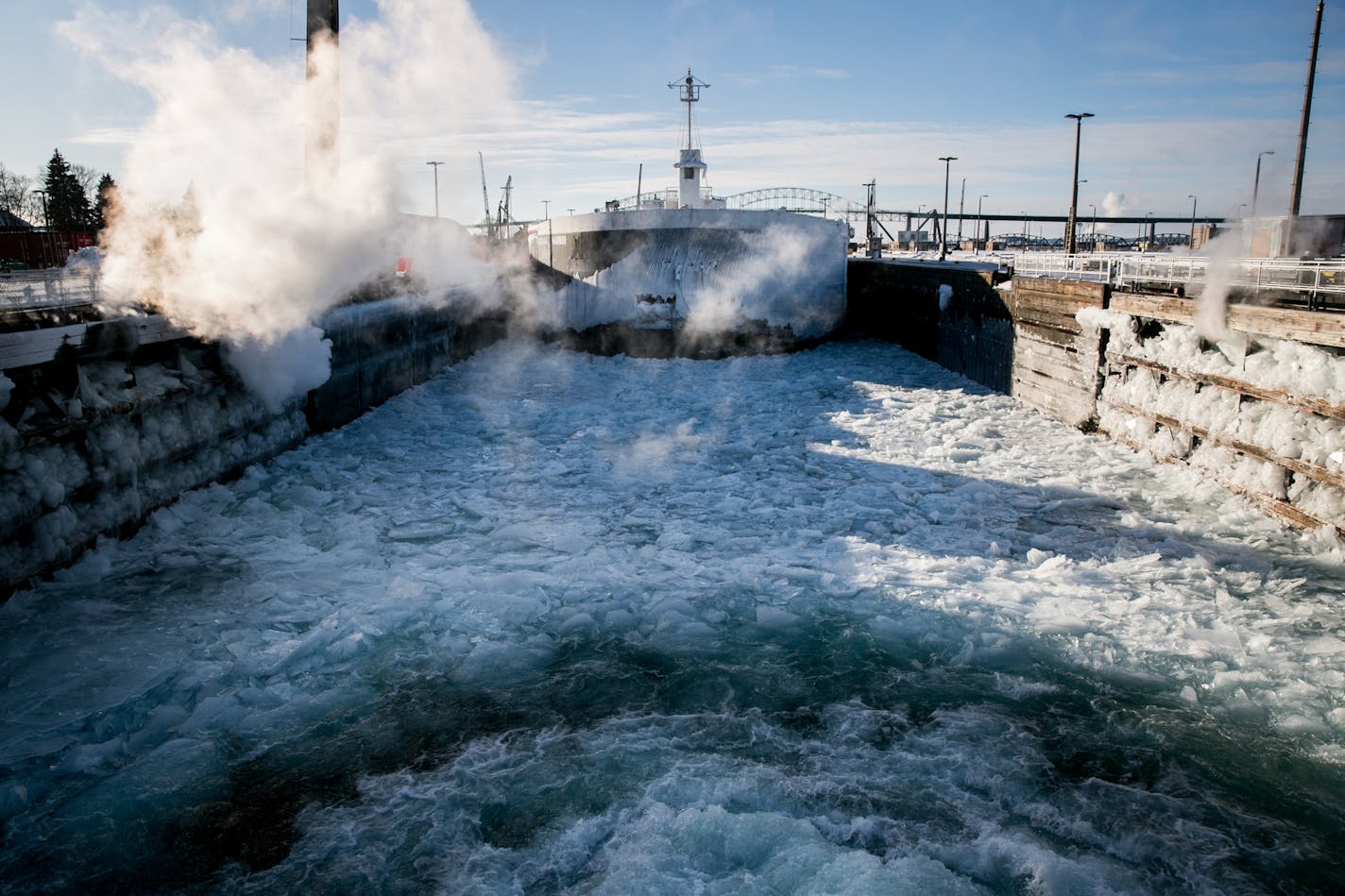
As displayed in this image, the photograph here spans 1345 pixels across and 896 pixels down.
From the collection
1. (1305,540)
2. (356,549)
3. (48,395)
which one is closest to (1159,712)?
(1305,540)

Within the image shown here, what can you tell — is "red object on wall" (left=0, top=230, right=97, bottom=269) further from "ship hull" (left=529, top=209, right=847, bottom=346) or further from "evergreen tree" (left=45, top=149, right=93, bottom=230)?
"evergreen tree" (left=45, top=149, right=93, bottom=230)

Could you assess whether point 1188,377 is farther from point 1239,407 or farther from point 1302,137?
point 1302,137

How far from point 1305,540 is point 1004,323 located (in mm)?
11757

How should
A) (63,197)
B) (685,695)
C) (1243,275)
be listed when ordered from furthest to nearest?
(63,197) → (1243,275) → (685,695)

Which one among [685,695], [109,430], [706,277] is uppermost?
[706,277]

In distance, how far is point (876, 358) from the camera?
93.8ft

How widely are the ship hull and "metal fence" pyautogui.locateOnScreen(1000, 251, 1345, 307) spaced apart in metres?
12.1

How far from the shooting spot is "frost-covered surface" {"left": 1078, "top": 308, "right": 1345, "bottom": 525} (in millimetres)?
10961

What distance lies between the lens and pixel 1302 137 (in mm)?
19375

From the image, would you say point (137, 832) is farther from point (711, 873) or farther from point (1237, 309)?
point (1237, 309)

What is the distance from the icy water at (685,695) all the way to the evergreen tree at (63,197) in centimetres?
5144

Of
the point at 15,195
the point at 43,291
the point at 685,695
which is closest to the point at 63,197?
the point at 15,195

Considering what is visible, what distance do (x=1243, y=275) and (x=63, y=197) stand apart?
6383cm

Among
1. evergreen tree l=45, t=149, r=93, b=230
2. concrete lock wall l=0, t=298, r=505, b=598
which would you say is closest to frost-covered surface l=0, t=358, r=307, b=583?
concrete lock wall l=0, t=298, r=505, b=598
